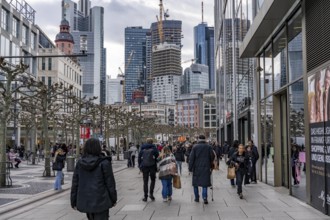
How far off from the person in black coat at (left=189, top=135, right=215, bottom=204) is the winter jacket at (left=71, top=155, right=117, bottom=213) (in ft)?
21.1

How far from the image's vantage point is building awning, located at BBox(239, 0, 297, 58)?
46.2 feet

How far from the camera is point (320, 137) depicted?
36.8 ft

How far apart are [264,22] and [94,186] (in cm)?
1135

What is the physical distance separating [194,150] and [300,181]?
11.8 ft

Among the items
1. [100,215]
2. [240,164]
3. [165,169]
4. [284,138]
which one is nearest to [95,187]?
[100,215]

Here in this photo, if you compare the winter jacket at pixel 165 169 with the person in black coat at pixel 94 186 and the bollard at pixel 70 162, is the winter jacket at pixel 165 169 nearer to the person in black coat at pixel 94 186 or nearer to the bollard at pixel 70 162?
the person in black coat at pixel 94 186

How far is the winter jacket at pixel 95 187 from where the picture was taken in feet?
20.7

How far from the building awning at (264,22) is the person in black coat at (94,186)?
29.7 feet

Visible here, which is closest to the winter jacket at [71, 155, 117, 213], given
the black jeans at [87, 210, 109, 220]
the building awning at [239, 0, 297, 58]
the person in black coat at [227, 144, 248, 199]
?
the black jeans at [87, 210, 109, 220]

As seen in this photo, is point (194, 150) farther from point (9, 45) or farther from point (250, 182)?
point (9, 45)

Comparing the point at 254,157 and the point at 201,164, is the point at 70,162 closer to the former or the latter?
the point at 254,157

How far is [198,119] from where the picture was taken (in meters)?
190

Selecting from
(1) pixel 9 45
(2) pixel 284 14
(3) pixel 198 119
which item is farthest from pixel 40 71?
(3) pixel 198 119

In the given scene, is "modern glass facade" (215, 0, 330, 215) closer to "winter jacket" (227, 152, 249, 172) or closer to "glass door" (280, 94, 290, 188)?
"glass door" (280, 94, 290, 188)
